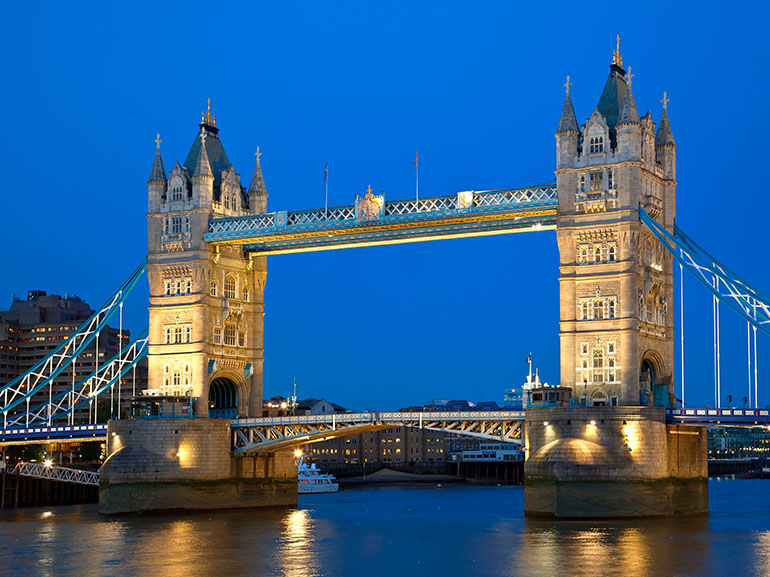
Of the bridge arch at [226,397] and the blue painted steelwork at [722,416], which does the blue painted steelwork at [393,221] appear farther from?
the blue painted steelwork at [722,416]

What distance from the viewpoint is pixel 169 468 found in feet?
288

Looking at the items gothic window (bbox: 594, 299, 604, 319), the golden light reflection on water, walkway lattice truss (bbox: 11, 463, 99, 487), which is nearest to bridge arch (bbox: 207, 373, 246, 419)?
the golden light reflection on water

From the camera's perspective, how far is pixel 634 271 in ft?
262

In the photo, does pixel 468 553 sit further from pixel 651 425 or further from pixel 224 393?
pixel 224 393

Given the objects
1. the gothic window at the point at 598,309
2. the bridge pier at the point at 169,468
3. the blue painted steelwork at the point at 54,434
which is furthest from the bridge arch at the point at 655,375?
the blue painted steelwork at the point at 54,434

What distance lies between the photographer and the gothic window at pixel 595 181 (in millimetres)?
81562

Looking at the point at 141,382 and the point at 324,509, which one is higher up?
the point at 141,382

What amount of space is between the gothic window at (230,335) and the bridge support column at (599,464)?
2783cm

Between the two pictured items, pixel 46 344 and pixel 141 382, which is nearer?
pixel 141 382

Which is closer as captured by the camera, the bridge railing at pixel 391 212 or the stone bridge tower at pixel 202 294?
the bridge railing at pixel 391 212

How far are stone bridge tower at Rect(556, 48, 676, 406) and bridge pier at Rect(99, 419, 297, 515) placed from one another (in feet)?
84.9

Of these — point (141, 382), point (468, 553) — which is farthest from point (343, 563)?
point (141, 382)

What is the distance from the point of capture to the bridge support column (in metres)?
75.4

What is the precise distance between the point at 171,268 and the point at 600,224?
33369mm
